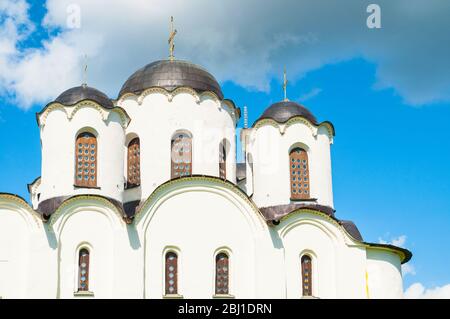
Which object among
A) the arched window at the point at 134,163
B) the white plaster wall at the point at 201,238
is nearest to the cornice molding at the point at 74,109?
the arched window at the point at 134,163

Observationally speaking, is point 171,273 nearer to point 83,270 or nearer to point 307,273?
A: point 83,270

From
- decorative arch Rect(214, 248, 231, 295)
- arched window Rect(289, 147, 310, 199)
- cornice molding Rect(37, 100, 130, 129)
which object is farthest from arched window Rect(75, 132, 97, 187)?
arched window Rect(289, 147, 310, 199)

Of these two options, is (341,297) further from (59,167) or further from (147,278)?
(59,167)

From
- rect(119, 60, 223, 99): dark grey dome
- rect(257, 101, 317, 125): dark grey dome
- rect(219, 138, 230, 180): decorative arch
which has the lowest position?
rect(219, 138, 230, 180): decorative arch

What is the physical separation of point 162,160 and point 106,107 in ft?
7.66

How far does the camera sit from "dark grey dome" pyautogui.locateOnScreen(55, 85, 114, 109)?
78.4 ft

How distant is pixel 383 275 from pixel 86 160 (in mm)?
8726

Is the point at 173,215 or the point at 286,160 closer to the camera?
the point at 173,215

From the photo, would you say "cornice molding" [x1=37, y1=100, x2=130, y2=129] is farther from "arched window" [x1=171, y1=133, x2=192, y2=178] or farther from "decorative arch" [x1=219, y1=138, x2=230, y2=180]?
"decorative arch" [x1=219, y1=138, x2=230, y2=180]

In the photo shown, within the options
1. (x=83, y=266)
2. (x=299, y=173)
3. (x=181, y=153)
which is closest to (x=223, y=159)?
(x=181, y=153)

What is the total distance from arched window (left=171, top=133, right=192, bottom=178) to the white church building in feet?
0.11

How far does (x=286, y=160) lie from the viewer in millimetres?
24547
